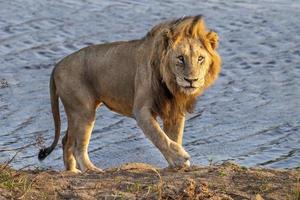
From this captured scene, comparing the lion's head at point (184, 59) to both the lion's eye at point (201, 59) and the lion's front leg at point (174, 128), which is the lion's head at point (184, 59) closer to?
the lion's eye at point (201, 59)

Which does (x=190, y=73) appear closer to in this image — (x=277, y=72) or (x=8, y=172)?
(x=8, y=172)

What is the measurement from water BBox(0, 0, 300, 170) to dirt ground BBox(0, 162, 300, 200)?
1.26 m

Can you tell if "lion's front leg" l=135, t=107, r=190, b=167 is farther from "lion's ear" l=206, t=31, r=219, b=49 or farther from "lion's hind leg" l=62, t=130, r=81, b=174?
"lion's hind leg" l=62, t=130, r=81, b=174

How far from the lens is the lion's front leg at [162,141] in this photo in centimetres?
714

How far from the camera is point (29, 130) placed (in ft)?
34.7

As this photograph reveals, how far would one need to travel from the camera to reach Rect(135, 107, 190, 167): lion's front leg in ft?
23.4

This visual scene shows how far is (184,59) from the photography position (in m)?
7.39

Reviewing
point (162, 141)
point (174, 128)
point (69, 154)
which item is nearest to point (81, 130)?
point (69, 154)

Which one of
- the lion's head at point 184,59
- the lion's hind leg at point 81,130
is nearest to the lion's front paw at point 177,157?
the lion's head at point 184,59

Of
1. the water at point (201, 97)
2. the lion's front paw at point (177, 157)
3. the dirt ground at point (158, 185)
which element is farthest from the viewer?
the water at point (201, 97)

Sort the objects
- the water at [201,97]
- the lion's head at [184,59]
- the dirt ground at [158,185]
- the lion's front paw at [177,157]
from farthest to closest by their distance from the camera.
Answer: the water at [201,97], the lion's head at [184,59], the lion's front paw at [177,157], the dirt ground at [158,185]

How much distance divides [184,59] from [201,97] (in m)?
4.18

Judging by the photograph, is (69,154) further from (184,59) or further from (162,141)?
(184,59)

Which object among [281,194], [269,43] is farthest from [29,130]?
[281,194]
